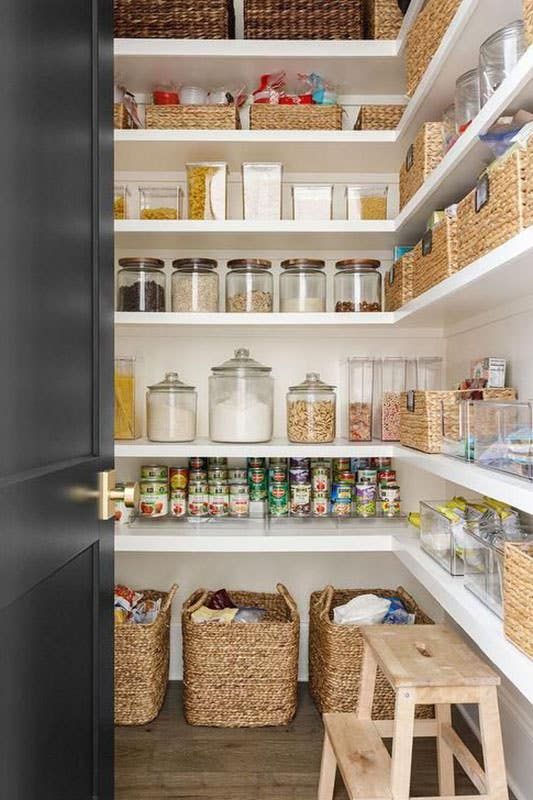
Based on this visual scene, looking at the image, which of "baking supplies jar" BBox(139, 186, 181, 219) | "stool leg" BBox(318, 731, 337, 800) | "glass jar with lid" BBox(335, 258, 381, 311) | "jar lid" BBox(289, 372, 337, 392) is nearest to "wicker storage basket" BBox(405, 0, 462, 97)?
"glass jar with lid" BBox(335, 258, 381, 311)

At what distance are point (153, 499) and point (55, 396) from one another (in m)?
1.53

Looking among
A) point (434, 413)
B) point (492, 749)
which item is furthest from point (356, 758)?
point (434, 413)

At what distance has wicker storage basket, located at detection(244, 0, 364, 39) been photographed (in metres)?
2.45

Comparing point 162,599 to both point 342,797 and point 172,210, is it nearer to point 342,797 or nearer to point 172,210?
point 342,797

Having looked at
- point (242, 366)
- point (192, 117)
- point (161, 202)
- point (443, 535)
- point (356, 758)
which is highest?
point (192, 117)

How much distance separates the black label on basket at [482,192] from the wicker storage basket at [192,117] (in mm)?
1158

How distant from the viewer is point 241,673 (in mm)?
2340

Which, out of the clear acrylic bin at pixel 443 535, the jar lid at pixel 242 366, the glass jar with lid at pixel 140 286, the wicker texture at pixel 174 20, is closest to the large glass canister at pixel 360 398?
the jar lid at pixel 242 366

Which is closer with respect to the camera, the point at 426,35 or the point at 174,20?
the point at 426,35

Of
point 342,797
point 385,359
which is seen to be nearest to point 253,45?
point 385,359

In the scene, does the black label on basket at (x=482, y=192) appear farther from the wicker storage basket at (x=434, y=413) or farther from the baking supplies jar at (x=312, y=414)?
the baking supplies jar at (x=312, y=414)

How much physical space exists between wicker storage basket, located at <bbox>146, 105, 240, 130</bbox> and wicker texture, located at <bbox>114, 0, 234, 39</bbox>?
10.0 inches

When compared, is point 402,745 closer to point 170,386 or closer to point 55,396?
point 55,396

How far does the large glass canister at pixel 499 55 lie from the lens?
145cm
